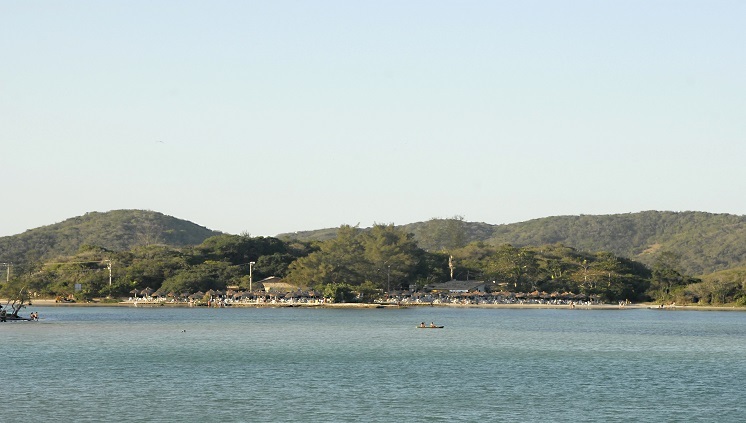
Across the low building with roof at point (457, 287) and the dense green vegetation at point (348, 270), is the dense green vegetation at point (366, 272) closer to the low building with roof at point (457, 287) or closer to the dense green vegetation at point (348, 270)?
the dense green vegetation at point (348, 270)

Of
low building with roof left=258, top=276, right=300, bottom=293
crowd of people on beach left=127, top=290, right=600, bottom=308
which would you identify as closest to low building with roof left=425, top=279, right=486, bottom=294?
crowd of people on beach left=127, top=290, right=600, bottom=308

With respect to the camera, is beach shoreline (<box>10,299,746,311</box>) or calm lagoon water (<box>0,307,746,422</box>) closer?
calm lagoon water (<box>0,307,746,422</box>)

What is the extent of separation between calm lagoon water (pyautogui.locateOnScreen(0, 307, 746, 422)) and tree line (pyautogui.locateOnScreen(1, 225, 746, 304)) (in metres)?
58.6

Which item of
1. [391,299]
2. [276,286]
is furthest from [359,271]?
[276,286]

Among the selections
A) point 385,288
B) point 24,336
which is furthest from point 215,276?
point 24,336

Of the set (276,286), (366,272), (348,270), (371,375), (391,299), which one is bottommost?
(371,375)

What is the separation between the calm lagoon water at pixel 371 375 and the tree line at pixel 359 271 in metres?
58.6

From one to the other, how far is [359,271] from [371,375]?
A: 96.3 metres

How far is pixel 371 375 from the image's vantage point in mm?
43500

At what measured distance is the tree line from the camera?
135000 millimetres

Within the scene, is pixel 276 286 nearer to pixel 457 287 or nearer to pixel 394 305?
pixel 394 305

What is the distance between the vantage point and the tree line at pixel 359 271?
135000 millimetres

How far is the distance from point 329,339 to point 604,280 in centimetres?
7837

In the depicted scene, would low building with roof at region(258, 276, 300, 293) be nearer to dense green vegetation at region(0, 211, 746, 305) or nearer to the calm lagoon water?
dense green vegetation at region(0, 211, 746, 305)
